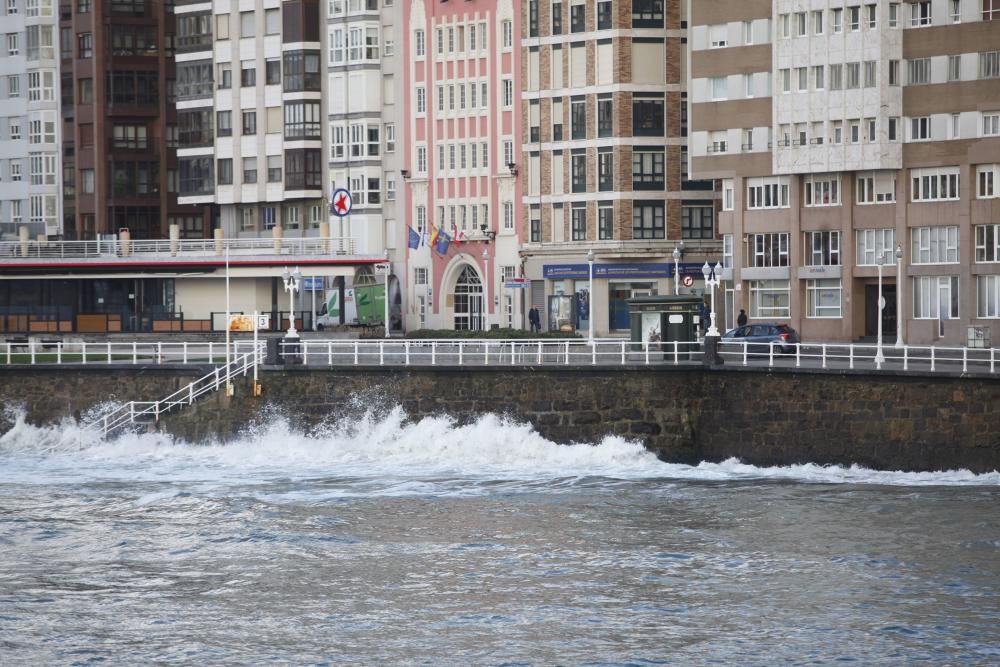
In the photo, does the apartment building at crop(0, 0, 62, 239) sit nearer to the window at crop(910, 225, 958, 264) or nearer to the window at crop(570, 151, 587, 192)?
the window at crop(570, 151, 587, 192)

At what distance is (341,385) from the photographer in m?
79.5

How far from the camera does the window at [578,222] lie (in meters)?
118

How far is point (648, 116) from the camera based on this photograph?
116 m

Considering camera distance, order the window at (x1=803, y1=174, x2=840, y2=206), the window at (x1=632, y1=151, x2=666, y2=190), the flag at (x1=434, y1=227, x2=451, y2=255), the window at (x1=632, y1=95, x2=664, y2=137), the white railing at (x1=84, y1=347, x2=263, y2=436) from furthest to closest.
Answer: the flag at (x1=434, y1=227, x2=451, y2=255), the window at (x1=632, y1=151, x2=666, y2=190), the window at (x1=632, y1=95, x2=664, y2=137), the window at (x1=803, y1=174, x2=840, y2=206), the white railing at (x1=84, y1=347, x2=263, y2=436)

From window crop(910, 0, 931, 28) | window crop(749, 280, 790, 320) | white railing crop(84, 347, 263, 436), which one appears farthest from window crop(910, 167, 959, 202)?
white railing crop(84, 347, 263, 436)

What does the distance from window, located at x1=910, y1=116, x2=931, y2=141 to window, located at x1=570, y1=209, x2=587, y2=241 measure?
21234 mm

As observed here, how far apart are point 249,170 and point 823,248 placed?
137 ft

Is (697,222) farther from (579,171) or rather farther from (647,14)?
(647,14)

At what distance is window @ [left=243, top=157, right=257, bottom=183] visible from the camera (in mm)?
134125

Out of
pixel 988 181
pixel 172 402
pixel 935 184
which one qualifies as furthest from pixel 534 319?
pixel 172 402

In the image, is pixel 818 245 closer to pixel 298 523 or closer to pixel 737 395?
pixel 737 395

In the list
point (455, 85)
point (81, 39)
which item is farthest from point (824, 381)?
point (81, 39)

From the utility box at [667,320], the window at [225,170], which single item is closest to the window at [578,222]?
the window at [225,170]

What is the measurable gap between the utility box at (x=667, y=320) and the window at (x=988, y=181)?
26084 mm
